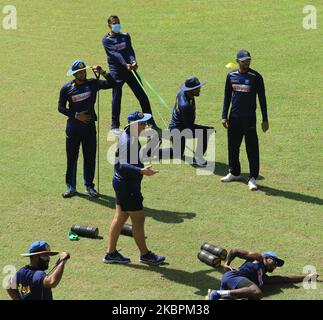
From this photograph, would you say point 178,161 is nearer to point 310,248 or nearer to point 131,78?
point 131,78

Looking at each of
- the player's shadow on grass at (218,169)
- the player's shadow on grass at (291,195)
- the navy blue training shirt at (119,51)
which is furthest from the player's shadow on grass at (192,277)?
the navy blue training shirt at (119,51)

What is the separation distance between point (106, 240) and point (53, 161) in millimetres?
3489

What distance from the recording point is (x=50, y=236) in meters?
13.2

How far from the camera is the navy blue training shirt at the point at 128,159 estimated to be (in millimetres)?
11789

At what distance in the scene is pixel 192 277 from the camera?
39.2 ft

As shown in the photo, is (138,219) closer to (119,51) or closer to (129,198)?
(129,198)

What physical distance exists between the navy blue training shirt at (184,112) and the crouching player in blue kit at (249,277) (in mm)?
4544

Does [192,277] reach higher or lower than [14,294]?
lower

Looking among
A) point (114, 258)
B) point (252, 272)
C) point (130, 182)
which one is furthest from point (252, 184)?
point (252, 272)

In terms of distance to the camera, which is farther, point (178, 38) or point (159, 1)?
point (159, 1)

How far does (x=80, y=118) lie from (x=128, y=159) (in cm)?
270

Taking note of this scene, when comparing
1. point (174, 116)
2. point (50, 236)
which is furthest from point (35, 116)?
point (50, 236)

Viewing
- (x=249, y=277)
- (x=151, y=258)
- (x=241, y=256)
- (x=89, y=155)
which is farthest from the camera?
(x=89, y=155)

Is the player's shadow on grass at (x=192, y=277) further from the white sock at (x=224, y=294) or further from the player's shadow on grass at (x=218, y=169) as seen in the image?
the player's shadow on grass at (x=218, y=169)
